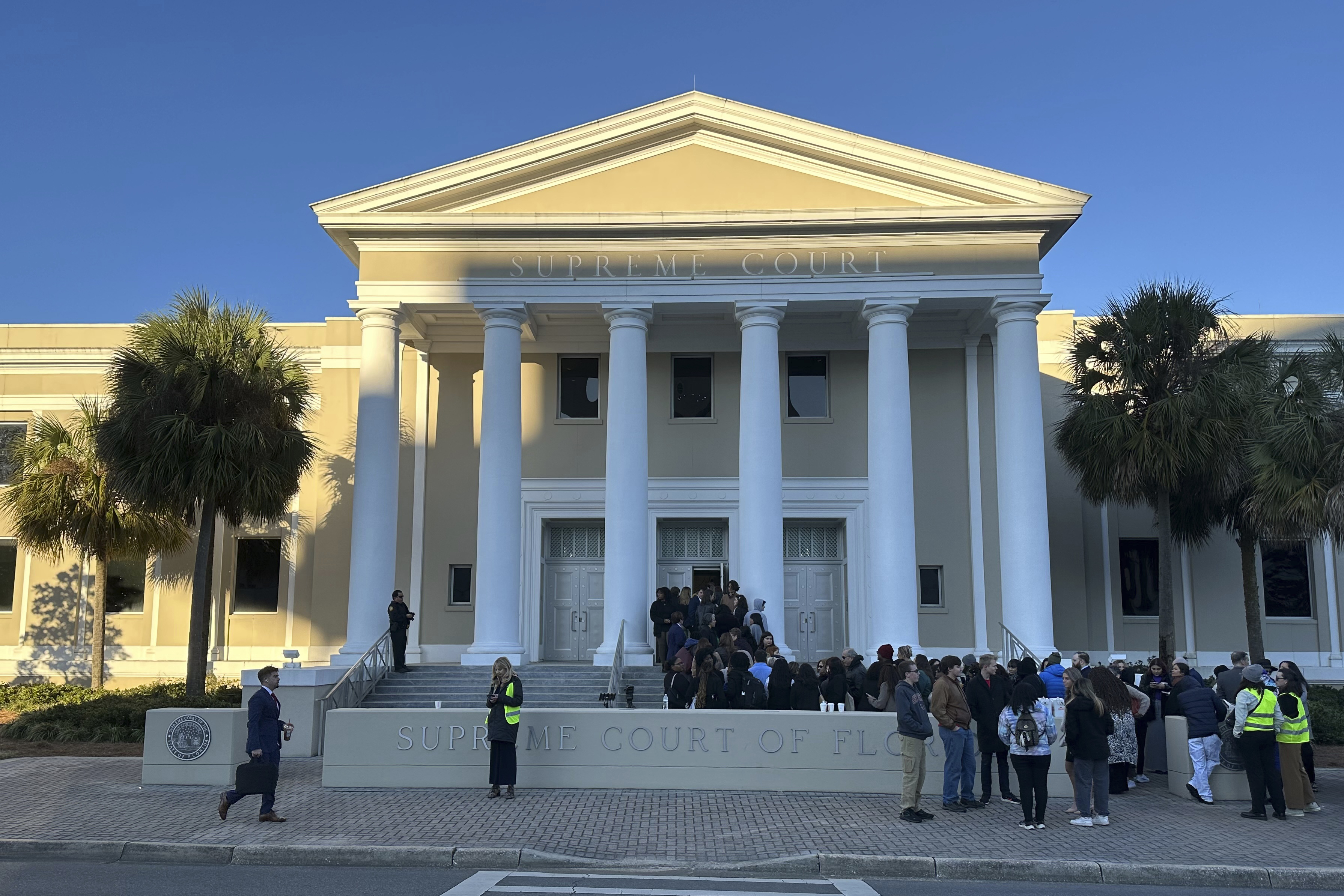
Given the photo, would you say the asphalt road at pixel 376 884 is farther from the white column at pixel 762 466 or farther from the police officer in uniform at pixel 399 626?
the white column at pixel 762 466

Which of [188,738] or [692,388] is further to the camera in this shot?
[692,388]

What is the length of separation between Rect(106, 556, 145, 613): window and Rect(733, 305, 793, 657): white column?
48.5 feet

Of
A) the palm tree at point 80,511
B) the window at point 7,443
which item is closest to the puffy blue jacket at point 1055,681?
the palm tree at point 80,511

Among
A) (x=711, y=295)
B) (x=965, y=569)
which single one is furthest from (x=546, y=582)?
(x=965, y=569)

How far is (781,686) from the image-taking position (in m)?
15.0

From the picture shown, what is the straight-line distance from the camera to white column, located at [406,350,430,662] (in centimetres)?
2458

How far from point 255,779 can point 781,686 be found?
267 inches

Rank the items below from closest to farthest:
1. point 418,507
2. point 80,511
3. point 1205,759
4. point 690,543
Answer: point 1205,759
point 80,511
point 418,507
point 690,543

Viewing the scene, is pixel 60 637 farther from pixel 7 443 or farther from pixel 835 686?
pixel 835 686

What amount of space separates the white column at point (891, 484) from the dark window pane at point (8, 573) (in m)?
20.6

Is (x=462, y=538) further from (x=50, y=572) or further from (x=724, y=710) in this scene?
(x=724, y=710)

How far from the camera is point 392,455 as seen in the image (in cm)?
2219

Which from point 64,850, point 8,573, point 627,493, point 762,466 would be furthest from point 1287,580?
point 8,573

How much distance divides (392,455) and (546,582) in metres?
4.93
